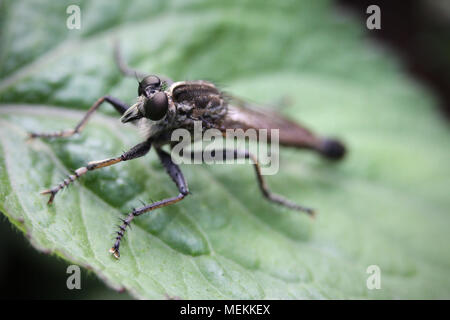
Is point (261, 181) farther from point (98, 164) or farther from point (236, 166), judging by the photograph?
point (98, 164)

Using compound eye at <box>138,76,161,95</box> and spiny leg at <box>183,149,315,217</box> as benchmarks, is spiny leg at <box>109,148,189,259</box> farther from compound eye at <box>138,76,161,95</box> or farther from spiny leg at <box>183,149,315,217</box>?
compound eye at <box>138,76,161,95</box>

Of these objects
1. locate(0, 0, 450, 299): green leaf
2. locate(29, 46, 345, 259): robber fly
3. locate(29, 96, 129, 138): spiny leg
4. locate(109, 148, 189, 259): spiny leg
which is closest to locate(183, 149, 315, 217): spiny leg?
locate(29, 46, 345, 259): robber fly

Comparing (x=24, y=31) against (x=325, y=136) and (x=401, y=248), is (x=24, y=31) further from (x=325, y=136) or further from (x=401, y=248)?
(x=401, y=248)

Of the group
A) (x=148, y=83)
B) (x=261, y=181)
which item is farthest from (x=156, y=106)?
(x=261, y=181)

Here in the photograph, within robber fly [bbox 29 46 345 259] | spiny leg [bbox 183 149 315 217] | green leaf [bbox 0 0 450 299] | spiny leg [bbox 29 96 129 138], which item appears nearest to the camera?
green leaf [bbox 0 0 450 299]

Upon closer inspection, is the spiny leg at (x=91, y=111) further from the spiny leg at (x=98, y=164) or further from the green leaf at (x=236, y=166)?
the spiny leg at (x=98, y=164)

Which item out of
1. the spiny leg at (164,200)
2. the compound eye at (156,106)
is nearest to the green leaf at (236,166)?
the spiny leg at (164,200)
